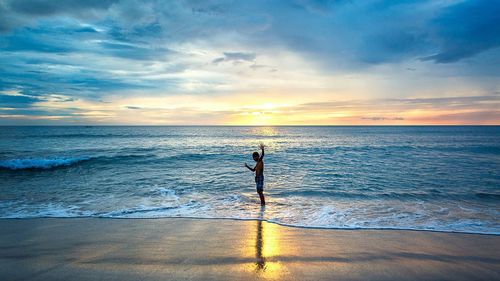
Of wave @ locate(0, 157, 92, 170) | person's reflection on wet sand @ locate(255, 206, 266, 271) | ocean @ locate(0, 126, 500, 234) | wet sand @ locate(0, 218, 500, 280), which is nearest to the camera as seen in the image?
wet sand @ locate(0, 218, 500, 280)

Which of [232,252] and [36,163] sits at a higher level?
[232,252]

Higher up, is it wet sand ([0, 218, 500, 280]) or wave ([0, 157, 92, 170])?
wet sand ([0, 218, 500, 280])

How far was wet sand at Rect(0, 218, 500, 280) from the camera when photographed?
15.2 feet

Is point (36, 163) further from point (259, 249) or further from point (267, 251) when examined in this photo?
point (267, 251)

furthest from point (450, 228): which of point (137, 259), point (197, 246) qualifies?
point (137, 259)

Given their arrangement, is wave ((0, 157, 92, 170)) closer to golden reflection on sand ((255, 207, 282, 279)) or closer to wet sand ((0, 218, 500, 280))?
wet sand ((0, 218, 500, 280))

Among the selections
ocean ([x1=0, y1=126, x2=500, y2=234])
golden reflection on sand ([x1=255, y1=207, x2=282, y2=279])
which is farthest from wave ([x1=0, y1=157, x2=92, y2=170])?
golden reflection on sand ([x1=255, y1=207, x2=282, y2=279])

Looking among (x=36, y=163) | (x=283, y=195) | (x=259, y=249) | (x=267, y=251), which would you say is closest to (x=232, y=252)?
(x=259, y=249)

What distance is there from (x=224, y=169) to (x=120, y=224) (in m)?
11.9

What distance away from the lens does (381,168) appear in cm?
1964

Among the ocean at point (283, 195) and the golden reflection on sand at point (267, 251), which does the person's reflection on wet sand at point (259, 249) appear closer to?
the golden reflection on sand at point (267, 251)

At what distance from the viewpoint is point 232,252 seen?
18.2 ft

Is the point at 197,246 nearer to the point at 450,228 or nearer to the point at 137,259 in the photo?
the point at 137,259

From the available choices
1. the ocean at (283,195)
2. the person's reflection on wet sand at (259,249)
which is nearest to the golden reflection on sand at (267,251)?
the person's reflection on wet sand at (259,249)
